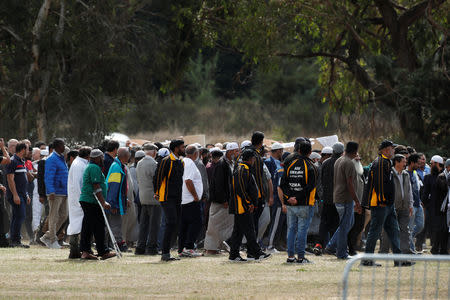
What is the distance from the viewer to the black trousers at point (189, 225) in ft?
49.3

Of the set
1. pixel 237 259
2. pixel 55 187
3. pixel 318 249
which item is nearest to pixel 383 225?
pixel 318 249

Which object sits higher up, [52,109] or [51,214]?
[52,109]

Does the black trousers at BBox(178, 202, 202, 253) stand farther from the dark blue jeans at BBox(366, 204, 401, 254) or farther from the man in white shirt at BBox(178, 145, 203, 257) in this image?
the dark blue jeans at BBox(366, 204, 401, 254)

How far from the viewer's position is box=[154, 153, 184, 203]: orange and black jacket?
14055mm

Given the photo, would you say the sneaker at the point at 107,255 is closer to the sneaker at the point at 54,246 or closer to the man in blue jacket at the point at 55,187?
the man in blue jacket at the point at 55,187

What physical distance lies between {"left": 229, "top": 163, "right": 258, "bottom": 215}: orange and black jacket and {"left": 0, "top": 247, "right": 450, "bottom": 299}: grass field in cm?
91

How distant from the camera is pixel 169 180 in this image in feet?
46.1

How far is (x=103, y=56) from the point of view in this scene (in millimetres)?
30797

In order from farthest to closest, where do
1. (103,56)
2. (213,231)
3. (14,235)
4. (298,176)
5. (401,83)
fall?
(103,56) → (401,83) → (14,235) → (213,231) → (298,176)

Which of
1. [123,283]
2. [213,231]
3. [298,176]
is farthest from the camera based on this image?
[213,231]

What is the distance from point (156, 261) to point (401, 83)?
626 inches

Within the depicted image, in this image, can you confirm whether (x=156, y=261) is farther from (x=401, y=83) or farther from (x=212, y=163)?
(x=401, y=83)

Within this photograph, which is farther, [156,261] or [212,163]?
[212,163]

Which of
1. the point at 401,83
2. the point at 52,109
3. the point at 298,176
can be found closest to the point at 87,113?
the point at 52,109
